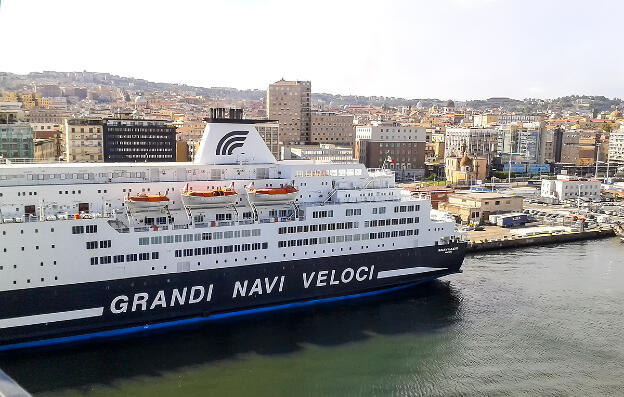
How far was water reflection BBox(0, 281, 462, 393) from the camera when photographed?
12.1 metres

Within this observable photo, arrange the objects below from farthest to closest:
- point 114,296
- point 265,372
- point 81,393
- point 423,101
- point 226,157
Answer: point 423,101 → point 226,157 → point 114,296 → point 265,372 → point 81,393

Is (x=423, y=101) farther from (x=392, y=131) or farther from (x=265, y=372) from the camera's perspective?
(x=265, y=372)

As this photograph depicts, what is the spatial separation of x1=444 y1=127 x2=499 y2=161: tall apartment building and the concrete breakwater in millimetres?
26583

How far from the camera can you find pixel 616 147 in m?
57.8

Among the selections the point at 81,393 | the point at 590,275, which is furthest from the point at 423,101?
the point at 81,393

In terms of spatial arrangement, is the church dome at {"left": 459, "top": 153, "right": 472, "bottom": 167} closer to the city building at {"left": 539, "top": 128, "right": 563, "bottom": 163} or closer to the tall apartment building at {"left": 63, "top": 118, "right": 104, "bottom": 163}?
the city building at {"left": 539, "top": 128, "right": 563, "bottom": 163}

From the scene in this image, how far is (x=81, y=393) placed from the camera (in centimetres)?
1135

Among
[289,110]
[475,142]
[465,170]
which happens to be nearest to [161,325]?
[465,170]

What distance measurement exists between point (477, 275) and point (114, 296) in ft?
41.4

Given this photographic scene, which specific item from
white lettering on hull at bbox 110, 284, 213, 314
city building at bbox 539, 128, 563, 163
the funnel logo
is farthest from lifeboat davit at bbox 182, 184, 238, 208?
city building at bbox 539, 128, 563, 163

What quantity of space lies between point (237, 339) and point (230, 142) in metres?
5.95

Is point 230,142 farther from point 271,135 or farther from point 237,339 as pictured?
point 271,135

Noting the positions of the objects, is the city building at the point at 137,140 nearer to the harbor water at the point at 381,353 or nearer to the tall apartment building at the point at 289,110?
the tall apartment building at the point at 289,110

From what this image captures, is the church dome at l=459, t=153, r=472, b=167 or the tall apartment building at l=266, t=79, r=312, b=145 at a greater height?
the tall apartment building at l=266, t=79, r=312, b=145
